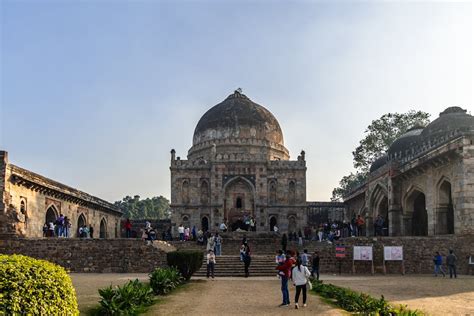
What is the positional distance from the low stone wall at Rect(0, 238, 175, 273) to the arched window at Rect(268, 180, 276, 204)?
57.2 feet

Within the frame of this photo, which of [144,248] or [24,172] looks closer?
[144,248]

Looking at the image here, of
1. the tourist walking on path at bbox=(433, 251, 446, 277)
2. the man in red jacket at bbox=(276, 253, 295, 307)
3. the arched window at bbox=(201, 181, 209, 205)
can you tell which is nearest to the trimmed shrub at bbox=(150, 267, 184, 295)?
the man in red jacket at bbox=(276, 253, 295, 307)

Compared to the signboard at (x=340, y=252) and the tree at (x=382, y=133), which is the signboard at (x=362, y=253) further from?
the tree at (x=382, y=133)

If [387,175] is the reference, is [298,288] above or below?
below

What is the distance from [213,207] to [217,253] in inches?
554

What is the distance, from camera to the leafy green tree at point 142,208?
79.0 meters

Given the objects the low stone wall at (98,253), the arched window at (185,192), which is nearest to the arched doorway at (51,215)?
the low stone wall at (98,253)

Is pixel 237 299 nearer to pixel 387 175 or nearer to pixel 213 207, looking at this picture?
pixel 387 175

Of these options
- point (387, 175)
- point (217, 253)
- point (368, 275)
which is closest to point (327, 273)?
point (368, 275)

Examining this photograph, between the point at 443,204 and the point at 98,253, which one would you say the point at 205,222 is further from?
the point at 443,204

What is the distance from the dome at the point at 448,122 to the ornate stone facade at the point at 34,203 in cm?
2037

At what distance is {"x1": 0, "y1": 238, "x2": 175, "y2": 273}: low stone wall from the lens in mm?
22594

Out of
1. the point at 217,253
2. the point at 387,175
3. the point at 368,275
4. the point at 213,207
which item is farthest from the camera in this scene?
the point at 213,207

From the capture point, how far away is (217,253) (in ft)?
80.9
